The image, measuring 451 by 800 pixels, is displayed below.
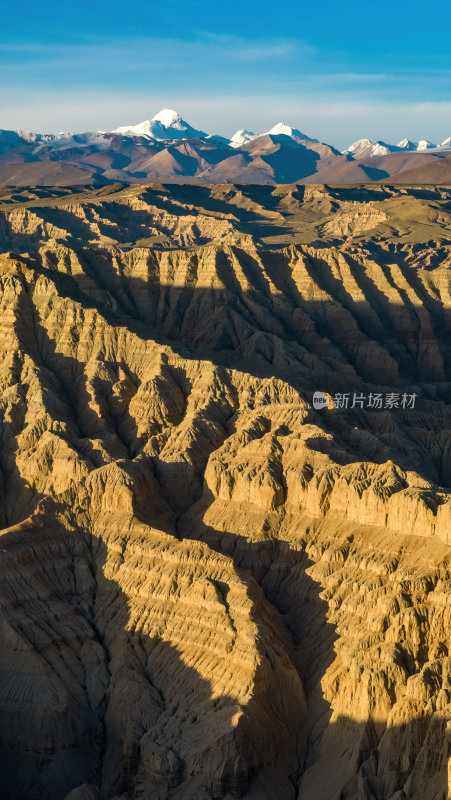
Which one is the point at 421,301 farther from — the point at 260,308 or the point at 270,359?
the point at 270,359

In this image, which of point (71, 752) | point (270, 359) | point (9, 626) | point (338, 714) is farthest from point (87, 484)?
point (270, 359)

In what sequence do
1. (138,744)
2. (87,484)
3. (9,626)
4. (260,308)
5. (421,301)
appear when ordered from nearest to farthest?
(138,744)
(9,626)
(87,484)
(260,308)
(421,301)

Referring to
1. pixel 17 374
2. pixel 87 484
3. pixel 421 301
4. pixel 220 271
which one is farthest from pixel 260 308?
pixel 87 484

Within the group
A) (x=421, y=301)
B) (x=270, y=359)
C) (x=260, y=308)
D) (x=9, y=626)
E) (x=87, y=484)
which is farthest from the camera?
(x=421, y=301)

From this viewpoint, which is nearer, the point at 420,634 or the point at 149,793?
the point at 149,793

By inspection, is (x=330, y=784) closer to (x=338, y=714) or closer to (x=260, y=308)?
(x=338, y=714)

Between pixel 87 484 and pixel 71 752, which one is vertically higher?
pixel 87 484
